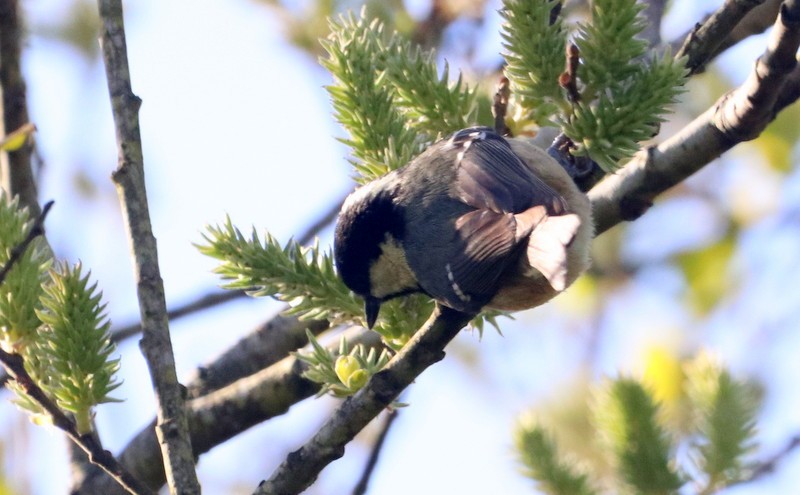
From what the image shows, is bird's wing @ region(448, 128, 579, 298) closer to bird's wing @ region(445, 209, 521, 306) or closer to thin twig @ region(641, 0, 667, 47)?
bird's wing @ region(445, 209, 521, 306)

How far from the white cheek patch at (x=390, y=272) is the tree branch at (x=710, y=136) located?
41cm

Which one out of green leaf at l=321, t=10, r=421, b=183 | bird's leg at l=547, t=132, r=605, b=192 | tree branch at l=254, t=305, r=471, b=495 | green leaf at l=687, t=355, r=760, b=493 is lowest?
green leaf at l=687, t=355, r=760, b=493

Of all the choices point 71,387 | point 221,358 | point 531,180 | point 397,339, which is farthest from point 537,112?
point 221,358

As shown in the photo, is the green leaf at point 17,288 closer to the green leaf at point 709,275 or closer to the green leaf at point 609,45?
the green leaf at point 609,45

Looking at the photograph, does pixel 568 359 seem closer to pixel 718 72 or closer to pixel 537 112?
pixel 718 72

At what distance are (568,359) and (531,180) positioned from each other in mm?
1844

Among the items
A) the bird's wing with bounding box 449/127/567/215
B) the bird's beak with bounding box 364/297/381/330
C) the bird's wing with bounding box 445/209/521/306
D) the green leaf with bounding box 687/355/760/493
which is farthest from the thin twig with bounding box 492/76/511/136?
the green leaf with bounding box 687/355/760/493

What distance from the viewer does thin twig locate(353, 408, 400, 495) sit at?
6.23ft

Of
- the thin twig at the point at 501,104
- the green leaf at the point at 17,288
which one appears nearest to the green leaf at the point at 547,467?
the thin twig at the point at 501,104

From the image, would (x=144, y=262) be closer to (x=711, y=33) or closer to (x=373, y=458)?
(x=373, y=458)

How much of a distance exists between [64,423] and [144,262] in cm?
28

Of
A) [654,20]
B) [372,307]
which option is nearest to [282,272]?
[372,307]

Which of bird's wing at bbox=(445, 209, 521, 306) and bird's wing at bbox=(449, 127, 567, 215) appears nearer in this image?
bird's wing at bbox=(445, 209, 521, 306)

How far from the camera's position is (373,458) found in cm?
190
